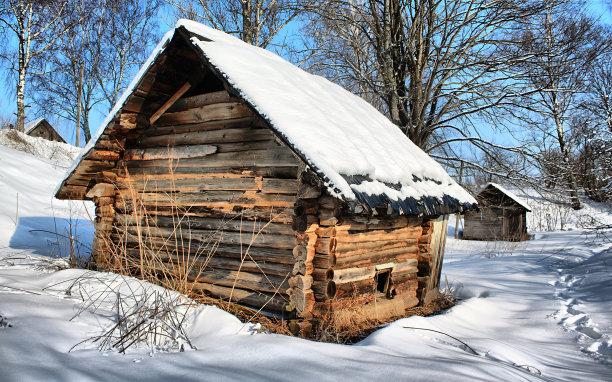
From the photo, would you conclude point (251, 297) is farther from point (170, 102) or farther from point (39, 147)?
point (39, 147)

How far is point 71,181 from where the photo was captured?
6.50m

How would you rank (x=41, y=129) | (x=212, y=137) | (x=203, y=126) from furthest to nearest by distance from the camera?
(x=41, y=129) < (x=203, y=126) < (x=212, y=137)

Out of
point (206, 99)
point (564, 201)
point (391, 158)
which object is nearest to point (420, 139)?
point (564, 201)

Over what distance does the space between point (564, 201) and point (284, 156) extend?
941 centimetres

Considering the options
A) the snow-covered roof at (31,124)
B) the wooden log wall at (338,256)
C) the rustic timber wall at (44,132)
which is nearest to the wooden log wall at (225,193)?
the wooden log wall at (338,256)

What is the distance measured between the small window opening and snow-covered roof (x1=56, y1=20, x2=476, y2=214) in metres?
1.29

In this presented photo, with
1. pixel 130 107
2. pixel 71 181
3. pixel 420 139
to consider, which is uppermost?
pixel 420 139

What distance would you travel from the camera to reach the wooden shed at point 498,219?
63.0ft

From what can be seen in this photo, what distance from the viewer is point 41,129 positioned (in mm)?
33656

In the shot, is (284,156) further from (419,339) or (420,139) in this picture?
(420,139)

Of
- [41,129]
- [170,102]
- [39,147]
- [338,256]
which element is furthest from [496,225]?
[41,129]

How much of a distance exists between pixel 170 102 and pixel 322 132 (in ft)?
8.75

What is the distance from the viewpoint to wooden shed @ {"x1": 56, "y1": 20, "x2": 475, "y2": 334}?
14.4 ft

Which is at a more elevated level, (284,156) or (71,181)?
(284,156)
